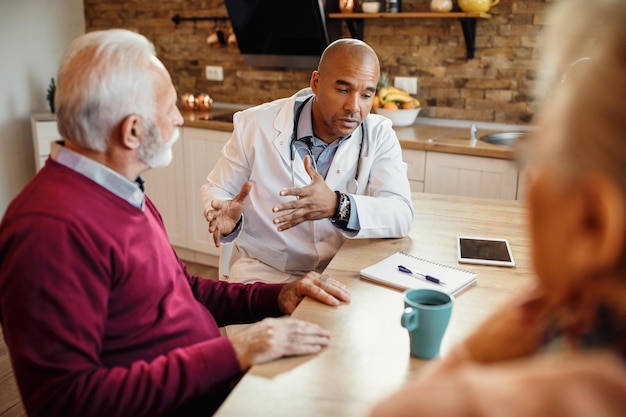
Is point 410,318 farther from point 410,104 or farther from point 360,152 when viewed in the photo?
point 410,104

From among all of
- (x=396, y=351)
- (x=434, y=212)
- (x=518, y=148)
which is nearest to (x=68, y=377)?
(x=396, y=351)

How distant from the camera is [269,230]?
197 centimetres

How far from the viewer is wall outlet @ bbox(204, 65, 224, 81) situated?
4.07 metres

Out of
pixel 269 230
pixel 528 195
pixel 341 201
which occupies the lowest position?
pixel 269 230

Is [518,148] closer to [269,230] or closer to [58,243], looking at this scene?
[58,243]

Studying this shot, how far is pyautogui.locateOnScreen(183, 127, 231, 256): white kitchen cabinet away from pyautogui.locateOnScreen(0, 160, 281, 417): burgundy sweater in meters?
2.27

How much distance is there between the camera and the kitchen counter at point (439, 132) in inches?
109

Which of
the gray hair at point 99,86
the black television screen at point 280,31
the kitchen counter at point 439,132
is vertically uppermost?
the black television screen at point 280,31

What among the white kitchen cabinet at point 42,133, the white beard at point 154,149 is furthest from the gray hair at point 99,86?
the white kitchen cabinet at point 42,133

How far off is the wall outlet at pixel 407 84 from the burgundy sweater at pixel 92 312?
2512 millimetres

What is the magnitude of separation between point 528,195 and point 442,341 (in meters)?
0.68

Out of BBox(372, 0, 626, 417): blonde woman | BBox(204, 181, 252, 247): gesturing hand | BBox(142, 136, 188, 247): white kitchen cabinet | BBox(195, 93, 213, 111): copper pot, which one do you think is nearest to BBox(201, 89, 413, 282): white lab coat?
BBox(204, 181, 252, 247): gesturing hand

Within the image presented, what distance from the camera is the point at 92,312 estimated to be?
101cm

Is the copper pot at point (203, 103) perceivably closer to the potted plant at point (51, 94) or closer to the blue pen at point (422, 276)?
the potted plant at point (51, 94)
